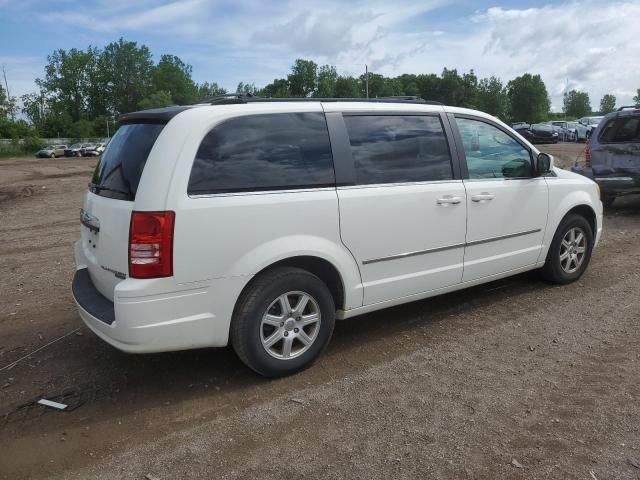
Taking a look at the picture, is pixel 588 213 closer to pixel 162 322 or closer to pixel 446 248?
pixel 446 248

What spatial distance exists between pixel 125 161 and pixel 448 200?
2389 millimetres

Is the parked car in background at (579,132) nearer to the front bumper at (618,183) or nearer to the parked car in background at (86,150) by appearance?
the front bumper at (618,183)

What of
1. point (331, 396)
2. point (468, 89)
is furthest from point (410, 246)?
point (468, 89)

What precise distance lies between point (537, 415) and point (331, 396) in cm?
122

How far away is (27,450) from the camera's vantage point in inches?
120

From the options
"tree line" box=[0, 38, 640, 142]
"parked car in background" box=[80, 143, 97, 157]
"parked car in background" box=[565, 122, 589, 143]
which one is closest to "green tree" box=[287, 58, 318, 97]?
"tree line" box=[0, 38, 640, 142]

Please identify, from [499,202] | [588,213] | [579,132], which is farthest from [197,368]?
[579,132]

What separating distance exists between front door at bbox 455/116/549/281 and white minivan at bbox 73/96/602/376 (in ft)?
0.06

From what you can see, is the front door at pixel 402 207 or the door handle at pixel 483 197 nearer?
the front door at pixel 402 207

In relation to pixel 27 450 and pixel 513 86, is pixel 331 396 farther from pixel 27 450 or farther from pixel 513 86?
pixel 513 86

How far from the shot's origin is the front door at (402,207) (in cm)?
397

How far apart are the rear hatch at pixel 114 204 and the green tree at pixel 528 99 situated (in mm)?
96732

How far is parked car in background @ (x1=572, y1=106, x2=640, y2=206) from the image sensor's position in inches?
369

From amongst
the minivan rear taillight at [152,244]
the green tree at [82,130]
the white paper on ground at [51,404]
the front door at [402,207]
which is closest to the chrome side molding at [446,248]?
the front door at [402,207]
